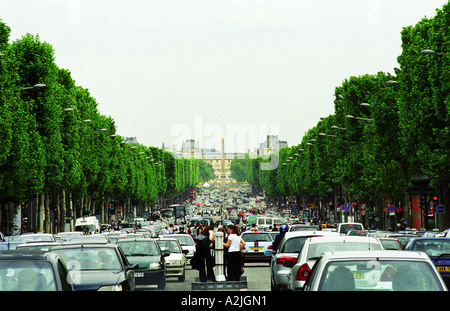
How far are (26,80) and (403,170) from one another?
25.3 meters

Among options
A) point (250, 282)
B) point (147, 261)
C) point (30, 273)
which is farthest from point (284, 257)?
point (30, 273)

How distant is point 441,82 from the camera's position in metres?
40.0

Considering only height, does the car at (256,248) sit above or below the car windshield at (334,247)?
below

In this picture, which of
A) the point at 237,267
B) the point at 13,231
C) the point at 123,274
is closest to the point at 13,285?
the point at 123,274

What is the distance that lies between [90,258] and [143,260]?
279 inches

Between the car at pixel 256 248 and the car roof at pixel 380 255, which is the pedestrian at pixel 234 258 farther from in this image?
the car at pixel 256 248

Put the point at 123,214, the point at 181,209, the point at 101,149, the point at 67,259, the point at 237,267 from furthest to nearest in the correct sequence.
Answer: the point at 181,209 < the point at 123,214 < the point at 101,149 < the point at 237,267 < the point at 67,259

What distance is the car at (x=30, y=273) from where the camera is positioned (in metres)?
11.3

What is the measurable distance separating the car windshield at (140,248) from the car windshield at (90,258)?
7.48m

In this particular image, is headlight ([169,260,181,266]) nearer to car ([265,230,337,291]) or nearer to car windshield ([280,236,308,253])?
car ([265,230,337,291])

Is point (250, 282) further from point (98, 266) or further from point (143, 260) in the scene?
point (98, 266)

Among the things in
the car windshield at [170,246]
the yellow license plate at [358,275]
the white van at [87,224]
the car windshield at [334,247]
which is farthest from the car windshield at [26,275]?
the white van at [87,224]

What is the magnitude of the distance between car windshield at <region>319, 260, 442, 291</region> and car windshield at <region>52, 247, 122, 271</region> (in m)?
7.14

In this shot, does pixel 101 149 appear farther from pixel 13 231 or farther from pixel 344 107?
pixel 344 107
